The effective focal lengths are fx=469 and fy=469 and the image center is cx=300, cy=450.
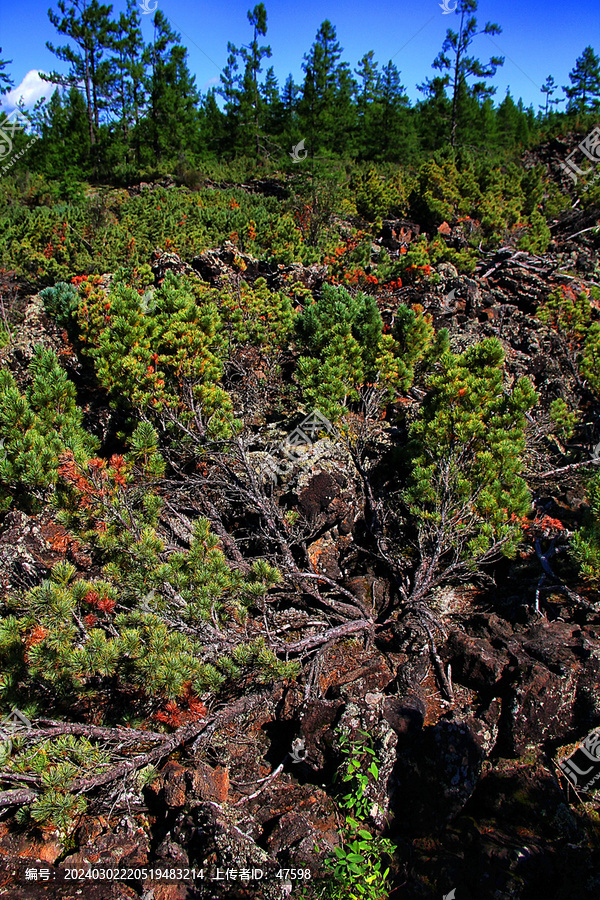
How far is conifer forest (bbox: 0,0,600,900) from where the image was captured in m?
2.92

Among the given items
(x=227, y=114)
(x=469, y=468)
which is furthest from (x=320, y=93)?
(x=469, y=468)

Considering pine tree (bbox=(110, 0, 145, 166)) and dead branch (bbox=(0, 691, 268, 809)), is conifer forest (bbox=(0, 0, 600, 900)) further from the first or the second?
pine tree (bbox=(110, 0, 145, 166))

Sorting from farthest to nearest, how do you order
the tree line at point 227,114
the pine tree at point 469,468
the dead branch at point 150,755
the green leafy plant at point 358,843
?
the tree line at point 227,114 → the pine tree at point 469,468 → the dead branch at point 150,755 → the green leafy plant at point 358,843

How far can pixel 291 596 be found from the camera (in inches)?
201

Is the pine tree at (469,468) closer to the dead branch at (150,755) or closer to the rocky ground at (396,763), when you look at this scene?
the rocky ground at (396,763)

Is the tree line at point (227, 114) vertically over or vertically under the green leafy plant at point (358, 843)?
over

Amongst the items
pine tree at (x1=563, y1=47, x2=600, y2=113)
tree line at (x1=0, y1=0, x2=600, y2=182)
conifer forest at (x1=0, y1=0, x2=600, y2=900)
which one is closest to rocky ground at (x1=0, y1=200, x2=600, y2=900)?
conifer forest at (x1=0, y1=0, x2=600, y2=900)

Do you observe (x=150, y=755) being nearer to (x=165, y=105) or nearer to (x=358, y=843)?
(x=358, y=843)

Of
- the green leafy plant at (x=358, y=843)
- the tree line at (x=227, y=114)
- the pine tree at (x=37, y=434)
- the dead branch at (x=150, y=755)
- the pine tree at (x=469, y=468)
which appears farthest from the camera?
the tree line at (x=227, y=114)

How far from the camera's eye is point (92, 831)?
10.6 feet

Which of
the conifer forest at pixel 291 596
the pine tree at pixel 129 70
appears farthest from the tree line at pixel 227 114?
the conifer forest at pixel 291 596

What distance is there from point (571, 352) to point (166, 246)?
986cm

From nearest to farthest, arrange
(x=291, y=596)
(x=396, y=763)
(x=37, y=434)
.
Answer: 1. (x=396, y=763)
2. (x=37, y=434)
3. (x=291, y=596)

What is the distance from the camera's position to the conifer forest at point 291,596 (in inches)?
115
